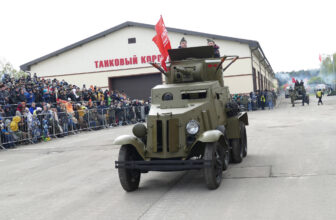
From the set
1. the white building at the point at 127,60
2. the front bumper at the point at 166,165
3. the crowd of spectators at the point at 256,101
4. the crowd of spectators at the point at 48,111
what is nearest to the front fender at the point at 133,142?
the front bumper at the point at 166,165

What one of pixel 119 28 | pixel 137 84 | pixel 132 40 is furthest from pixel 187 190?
pixel 119 28

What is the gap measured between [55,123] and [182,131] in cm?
1416

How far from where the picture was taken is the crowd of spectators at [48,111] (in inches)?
698

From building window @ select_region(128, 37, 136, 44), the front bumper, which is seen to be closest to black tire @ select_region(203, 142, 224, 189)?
the front bumper

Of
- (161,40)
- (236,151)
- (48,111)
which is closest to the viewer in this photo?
(236,151)

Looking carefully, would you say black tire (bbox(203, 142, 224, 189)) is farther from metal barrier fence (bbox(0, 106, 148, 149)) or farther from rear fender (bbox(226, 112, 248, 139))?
metal barrier fence (bbox(0, 106, 148, 149))

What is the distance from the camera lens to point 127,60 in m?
39.2

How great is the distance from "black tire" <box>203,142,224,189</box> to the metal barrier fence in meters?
11.9

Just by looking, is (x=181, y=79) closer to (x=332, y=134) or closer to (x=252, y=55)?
(x=332, y=134)

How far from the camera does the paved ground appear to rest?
5.72 meters

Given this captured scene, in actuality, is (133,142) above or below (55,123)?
above

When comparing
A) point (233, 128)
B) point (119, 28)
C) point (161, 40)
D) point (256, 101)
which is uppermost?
point (119, 28)

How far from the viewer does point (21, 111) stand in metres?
18.5

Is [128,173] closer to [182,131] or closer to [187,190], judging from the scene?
[187,190]
